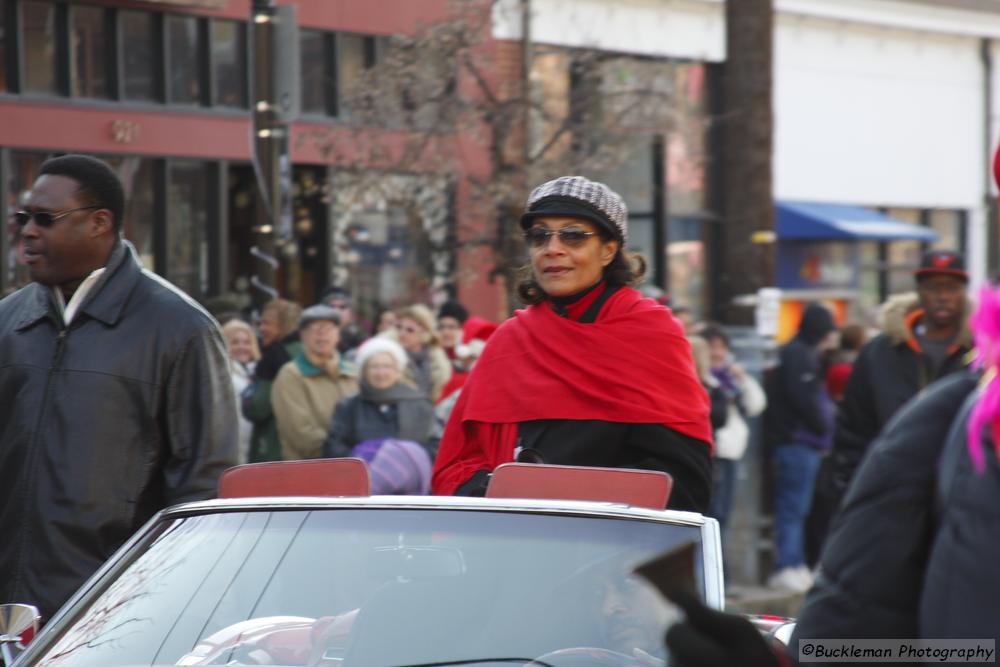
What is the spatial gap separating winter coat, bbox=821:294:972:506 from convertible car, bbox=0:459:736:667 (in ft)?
12.6

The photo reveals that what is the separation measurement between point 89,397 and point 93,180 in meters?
0.61

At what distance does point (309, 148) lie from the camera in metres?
17.0

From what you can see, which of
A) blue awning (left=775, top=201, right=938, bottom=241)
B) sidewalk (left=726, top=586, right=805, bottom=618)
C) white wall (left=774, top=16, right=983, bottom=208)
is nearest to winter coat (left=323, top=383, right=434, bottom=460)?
sidewalk (left=726, top=586, right=805, bottom=618)

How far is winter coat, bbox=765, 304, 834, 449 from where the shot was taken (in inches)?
428

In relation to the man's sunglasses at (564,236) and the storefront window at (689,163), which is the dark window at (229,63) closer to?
the storefront window at (689,163)

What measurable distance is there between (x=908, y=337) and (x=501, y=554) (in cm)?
443

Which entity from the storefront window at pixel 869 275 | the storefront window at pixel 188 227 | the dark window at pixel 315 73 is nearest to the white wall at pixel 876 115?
the storefront window at pixel 869 275

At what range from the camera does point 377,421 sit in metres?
8.44

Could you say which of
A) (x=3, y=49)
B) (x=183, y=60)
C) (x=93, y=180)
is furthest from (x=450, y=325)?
(x=93, y=180)

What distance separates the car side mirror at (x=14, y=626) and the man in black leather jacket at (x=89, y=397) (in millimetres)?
646

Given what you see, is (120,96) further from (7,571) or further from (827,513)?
(7,571)

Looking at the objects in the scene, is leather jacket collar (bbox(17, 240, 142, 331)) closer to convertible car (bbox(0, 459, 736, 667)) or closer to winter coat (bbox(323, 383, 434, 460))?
convertible car (bbox(0, 459, 736, 667))

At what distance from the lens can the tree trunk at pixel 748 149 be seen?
10.2 metres

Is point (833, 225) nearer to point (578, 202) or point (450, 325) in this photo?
point (450, 325)
